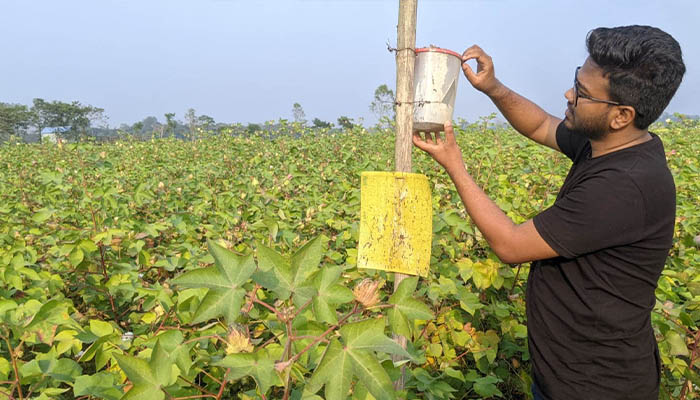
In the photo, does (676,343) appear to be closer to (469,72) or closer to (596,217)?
(596,217)

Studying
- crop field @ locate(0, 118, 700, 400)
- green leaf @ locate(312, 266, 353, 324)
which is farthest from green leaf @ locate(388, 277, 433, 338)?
green leaf @ locate(312, 266, 353, 324)

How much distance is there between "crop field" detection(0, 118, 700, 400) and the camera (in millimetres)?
798

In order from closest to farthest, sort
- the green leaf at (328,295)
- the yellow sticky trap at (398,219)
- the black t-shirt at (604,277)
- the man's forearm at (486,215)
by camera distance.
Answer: the green leaf at (328,295) < the black t-shirt at (604,277) < the man's forearm at (486,215) < the yellow sticky trap at (398,219)

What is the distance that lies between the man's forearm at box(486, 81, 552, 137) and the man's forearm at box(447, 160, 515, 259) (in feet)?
2.06

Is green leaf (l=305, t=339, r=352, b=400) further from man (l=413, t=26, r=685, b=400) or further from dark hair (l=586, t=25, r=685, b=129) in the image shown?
dark hair (l=586, t=25, r=685, b=129)

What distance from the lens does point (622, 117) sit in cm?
110

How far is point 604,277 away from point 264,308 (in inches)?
38.1

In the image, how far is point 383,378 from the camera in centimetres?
72

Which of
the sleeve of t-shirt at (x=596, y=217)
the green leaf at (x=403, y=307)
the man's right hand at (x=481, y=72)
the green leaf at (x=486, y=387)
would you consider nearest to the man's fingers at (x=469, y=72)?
the man's right hand at (x=481, y=72)

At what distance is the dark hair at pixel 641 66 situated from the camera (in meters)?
1.03

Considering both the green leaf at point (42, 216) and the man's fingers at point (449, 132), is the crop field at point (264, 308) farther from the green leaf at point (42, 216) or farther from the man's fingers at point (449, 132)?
the man's fingers at point (449, 132)

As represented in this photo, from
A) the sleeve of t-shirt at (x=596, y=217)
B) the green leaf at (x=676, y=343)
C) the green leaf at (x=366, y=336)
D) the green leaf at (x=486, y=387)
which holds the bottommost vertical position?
the green leaf at (x=486, y=387)

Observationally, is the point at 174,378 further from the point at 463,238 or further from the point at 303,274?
the point at 463,238

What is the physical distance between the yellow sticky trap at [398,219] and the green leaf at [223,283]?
0.55 meters
